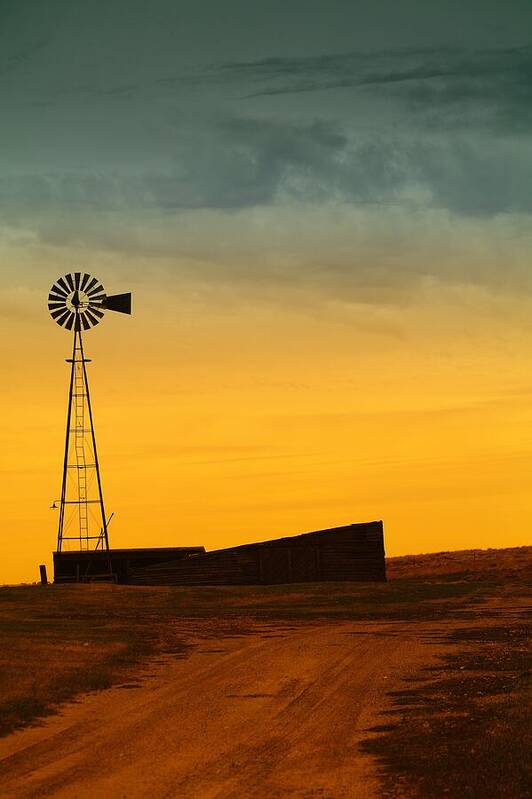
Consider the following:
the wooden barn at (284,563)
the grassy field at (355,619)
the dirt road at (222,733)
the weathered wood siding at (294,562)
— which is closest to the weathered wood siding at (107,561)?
the wooden barn at (284,563)

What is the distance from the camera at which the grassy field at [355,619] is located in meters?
13.8

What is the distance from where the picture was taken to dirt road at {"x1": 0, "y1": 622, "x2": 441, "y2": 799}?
41.9 feet

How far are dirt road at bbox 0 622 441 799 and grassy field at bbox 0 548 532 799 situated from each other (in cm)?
66

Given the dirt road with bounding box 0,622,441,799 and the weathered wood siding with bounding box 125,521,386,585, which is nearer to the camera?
the dirt road with bounding box 0,622,441,799

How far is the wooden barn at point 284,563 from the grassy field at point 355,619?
4713mm

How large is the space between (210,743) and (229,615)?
83.7 ft

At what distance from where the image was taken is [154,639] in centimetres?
3119

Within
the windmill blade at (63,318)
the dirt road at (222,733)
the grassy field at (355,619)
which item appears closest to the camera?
the dirt road at (222,733)

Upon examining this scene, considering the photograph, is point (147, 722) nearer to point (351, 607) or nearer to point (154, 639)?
point (154, 639)

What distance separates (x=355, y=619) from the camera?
126 ft

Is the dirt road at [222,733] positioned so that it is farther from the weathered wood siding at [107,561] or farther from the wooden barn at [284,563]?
the weathered wood siding at [107,561]

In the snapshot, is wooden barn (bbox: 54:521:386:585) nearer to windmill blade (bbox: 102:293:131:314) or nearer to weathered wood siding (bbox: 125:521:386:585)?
weathered wood siding (bbox: 125:521:386:585)

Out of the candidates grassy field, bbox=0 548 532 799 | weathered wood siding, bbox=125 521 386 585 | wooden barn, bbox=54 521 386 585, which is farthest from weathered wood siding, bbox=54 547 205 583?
grassy field, bbox=0 548 532 799

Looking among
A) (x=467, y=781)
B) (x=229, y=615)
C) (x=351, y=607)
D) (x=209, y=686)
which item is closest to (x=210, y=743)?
(x=467, y=781)
